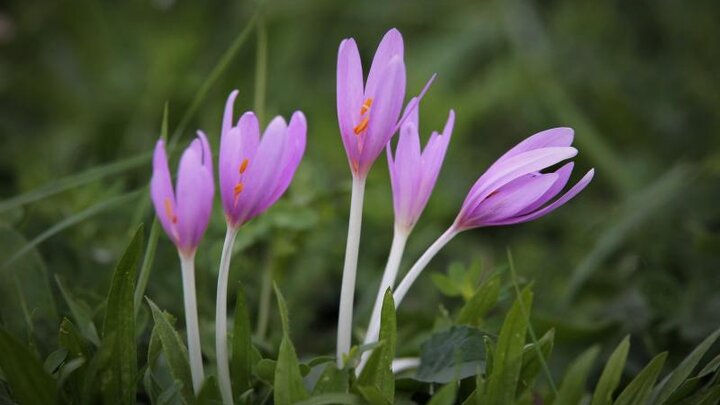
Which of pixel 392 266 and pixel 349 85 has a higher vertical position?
pixel 349 85

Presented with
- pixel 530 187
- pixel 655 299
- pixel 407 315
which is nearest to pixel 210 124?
pixel 407 315

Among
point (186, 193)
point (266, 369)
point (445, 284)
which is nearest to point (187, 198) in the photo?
point (186, 193)

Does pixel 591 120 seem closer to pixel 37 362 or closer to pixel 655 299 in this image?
pixel 655 299

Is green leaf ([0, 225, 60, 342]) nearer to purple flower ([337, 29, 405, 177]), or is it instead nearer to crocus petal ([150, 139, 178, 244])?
crocus petal ([150, 139, 178, 244])

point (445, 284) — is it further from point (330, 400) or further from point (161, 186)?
point (161, 186)

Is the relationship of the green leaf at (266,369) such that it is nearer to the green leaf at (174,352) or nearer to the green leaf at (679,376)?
the green leaf at (174,352)
